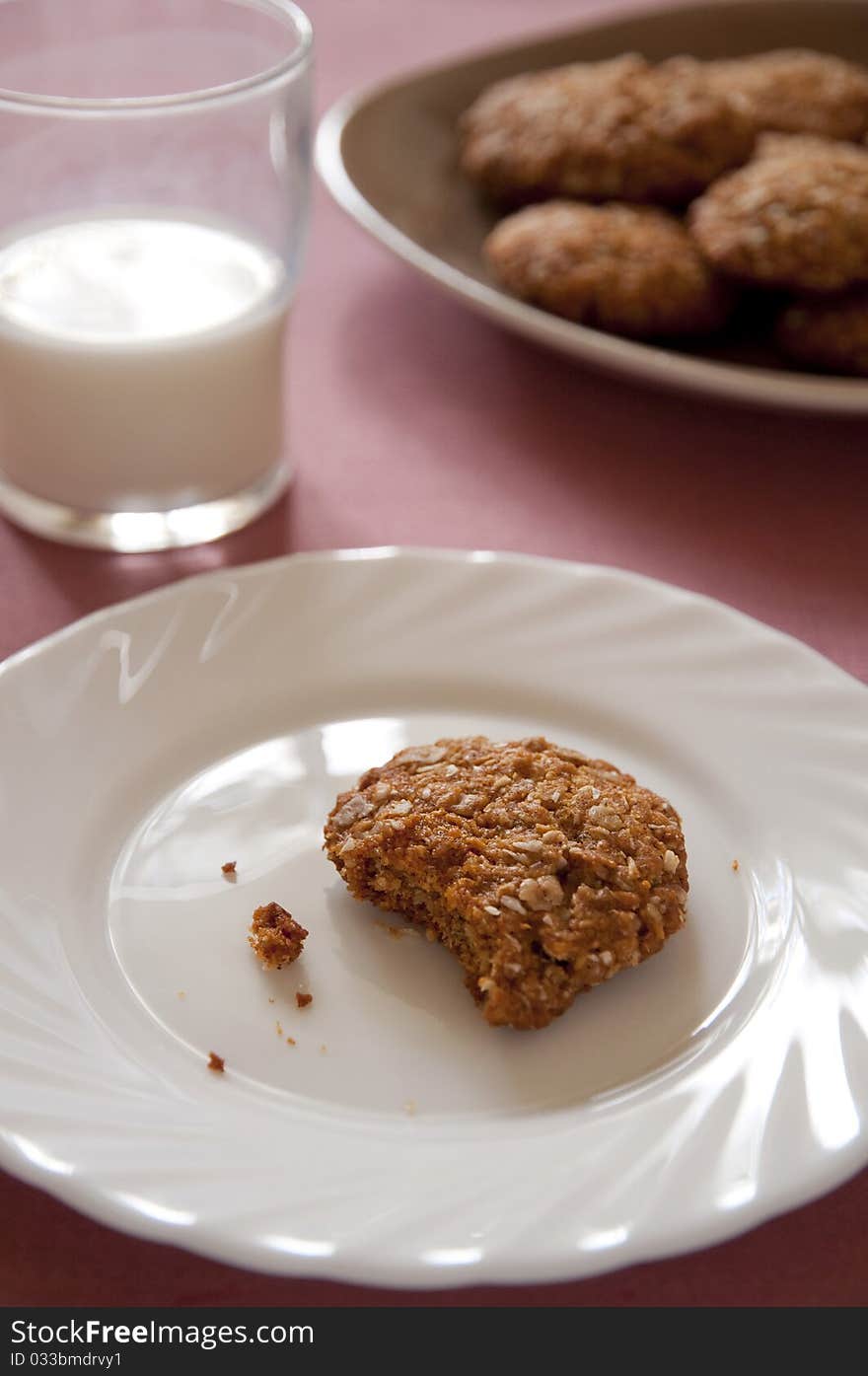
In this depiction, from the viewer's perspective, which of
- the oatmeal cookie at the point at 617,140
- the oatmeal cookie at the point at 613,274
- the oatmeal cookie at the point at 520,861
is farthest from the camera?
the oatmeal cookie at the point at 617,140

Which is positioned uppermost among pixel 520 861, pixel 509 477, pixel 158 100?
pixel 158 100

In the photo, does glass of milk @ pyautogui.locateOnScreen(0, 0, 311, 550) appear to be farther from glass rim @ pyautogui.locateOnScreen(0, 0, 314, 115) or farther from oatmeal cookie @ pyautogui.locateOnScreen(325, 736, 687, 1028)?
oatmeal cookie @ pyautogui.locateOnScreen(325, 736, 687, 1028)

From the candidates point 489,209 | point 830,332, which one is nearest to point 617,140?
point 489,209

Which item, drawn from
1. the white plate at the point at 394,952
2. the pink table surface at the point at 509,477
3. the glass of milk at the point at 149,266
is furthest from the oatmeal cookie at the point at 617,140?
the white plate at the point at 394,952

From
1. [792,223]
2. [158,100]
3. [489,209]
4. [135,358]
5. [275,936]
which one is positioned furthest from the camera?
[489,209]

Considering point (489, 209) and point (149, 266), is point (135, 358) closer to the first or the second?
point (149, 266)

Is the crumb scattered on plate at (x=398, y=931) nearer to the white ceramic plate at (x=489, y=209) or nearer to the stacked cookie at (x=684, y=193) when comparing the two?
the white ceramic plate at (x=489, y=209)

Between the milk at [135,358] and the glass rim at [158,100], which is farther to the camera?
the milk at [135,358]
